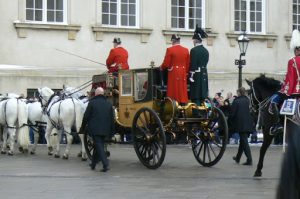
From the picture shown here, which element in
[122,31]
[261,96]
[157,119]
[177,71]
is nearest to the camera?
[261,96]

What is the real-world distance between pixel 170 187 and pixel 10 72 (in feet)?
49.4

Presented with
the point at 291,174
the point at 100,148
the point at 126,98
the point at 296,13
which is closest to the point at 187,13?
the point at 296,13

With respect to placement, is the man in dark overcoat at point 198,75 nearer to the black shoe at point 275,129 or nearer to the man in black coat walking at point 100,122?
the man in black coat walking at point 100,122

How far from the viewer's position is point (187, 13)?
1171 inches

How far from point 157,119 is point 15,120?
6595 millimetres

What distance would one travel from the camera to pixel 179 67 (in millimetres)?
15008

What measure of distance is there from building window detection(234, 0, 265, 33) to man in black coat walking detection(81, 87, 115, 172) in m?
16.6

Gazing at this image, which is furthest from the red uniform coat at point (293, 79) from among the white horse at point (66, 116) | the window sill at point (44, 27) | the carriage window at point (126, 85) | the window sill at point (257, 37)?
the window sill at point (257, 37)

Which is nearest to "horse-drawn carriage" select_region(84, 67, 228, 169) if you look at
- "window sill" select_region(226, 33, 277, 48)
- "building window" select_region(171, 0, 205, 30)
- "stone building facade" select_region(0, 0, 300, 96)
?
"stone building facade" select_region(0, 0, 300, 96)

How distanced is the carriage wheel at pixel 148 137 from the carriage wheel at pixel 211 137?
3.10 ft

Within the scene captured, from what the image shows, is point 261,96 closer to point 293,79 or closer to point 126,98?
point 293,79

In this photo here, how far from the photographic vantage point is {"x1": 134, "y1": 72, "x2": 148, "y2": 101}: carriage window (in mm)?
15518

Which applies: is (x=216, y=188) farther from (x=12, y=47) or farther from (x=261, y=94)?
(x=12, y=47)

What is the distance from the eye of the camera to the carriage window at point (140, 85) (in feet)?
50.9
